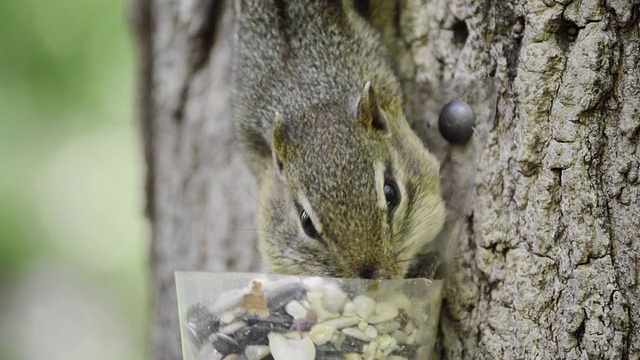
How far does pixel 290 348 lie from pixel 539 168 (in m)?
0.68

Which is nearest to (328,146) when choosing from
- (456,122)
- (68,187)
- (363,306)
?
(456,122)

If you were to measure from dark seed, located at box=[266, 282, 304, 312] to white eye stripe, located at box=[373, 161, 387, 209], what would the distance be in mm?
289

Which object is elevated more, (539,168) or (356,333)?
(539,168)

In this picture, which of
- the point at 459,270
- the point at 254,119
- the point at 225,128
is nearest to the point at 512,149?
the point at 459,270

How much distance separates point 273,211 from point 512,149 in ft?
2.00

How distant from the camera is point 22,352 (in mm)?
5730

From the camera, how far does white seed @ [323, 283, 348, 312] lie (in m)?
1.46

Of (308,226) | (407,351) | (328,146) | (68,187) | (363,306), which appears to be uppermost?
(68,187)

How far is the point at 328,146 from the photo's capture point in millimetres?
1765

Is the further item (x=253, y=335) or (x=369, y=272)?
(x=369, y=272)

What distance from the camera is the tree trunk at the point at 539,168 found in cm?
156

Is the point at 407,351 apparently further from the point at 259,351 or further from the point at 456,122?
the point at 456,122

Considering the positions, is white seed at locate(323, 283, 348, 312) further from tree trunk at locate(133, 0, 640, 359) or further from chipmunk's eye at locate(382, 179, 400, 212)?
tree trunk at locate(133, 0, 640, 359)

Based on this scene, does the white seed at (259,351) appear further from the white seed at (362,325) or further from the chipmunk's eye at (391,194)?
the chipmunk's eye at (391,194)
